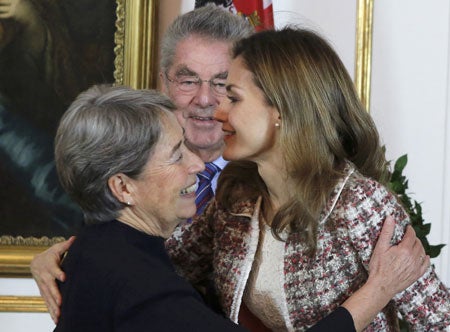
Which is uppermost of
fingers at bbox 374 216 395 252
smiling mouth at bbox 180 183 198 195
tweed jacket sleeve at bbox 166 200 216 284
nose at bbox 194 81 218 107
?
nose at bbox 194 81 218 107

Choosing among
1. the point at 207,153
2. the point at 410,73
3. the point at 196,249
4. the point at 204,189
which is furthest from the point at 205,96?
the point at 410,73

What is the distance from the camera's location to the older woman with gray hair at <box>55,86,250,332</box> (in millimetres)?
1882

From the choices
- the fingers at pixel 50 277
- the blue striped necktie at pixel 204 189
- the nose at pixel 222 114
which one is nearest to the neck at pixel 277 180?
Answer: the nose at pixel 222 114

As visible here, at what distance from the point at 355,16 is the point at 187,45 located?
4.22ft

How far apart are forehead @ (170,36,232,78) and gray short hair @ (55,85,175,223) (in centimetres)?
107

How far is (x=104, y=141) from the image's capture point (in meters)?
2.09

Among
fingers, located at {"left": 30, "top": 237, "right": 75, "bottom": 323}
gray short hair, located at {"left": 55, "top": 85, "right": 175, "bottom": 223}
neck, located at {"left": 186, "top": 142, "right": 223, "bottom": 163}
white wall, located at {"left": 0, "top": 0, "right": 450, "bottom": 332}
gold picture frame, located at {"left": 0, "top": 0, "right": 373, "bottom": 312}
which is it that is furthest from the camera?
white wall, located at {"left": 0, "top": 0, "right": 450, "bottom": 332}

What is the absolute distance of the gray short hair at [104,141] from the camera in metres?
2.10

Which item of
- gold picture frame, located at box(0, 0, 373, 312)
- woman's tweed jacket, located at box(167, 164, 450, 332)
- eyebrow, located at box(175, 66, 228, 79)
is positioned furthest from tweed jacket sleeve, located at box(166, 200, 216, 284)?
gold picture frame, located at box(0, 0, 373, 312)

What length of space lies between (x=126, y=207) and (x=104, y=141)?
0.18m

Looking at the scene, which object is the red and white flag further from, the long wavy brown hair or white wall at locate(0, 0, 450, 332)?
the long wavy brown hair

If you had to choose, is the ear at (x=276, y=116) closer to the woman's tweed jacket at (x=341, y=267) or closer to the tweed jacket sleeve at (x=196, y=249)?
the woman's tweed jacket at (x=341, y=267)

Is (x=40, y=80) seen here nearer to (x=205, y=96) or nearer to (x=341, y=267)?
(x=205, y=96)

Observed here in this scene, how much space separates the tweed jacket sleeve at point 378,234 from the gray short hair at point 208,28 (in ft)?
3.80
